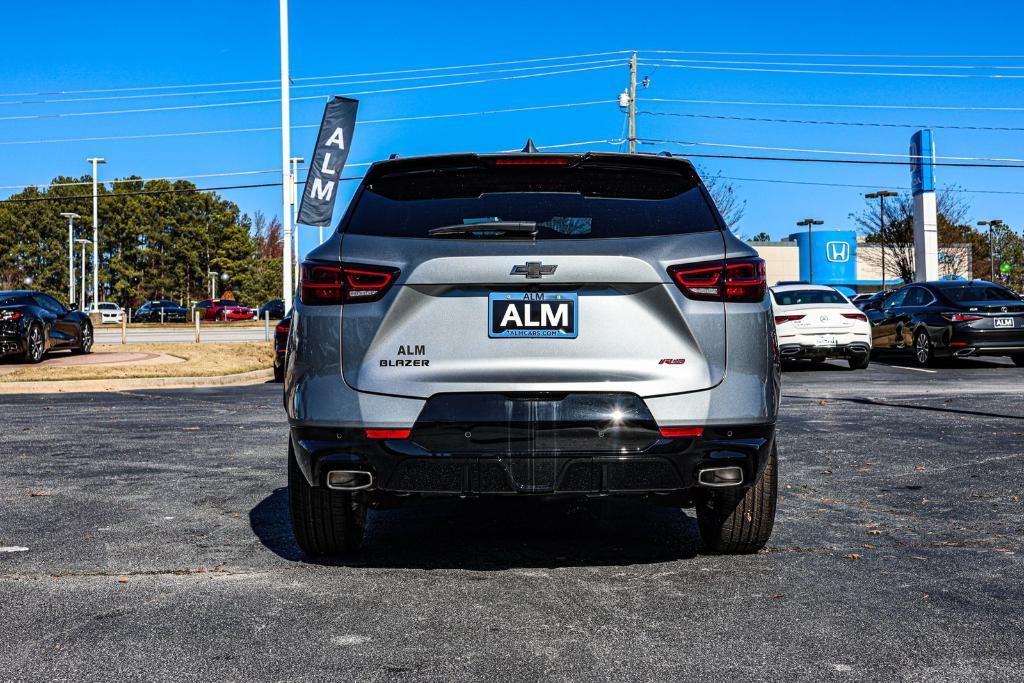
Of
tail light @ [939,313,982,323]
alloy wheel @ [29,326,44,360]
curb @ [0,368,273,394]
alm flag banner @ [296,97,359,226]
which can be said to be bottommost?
curb @ [0,368,273,394]

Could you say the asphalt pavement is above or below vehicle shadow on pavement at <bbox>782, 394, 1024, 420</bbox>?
below

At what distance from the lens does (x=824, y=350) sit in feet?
55.0

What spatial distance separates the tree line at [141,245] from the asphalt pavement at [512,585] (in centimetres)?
8375

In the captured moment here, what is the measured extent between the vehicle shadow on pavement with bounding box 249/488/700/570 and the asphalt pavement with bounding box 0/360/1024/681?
0.07ft

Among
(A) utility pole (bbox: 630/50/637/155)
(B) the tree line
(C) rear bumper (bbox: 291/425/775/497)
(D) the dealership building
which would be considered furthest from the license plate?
(B) the tree line

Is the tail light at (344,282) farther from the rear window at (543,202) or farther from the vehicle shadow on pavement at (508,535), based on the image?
the vehicle shadow on pavement at (508,535)

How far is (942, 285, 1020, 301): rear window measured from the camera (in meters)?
17.6

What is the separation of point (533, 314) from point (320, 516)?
54.9 inches

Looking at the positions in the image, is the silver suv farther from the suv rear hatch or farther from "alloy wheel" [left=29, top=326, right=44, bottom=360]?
"alloy wheel" [left=29, top=326, right=44, bottom=360]

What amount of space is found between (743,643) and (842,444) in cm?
533

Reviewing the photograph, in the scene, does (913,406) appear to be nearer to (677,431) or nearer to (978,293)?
(978,293)

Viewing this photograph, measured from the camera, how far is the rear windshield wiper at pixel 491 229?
4004 millimetres

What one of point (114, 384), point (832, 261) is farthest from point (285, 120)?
point (832, 261)

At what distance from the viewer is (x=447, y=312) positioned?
391cm
